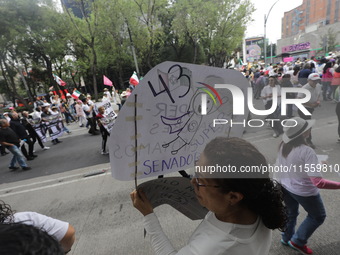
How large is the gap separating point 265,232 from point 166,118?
0.76 metres

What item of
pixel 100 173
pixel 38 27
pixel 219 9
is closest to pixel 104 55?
pixel 38 27

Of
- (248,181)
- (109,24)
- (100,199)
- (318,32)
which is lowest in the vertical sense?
(100,199)

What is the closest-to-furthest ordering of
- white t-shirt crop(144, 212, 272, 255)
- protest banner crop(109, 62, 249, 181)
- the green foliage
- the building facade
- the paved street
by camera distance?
white t-shirt crop(144, 212, 272, 255) < protest banner crop(109, 62, 249, 181) < the paved street < the green foliage < the building facade

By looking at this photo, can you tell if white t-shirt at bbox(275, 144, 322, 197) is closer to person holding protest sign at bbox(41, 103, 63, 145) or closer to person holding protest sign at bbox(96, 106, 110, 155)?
person holding protest sign at bbox(96, 106, 110, 155)

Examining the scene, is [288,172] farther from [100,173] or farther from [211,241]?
[100,173]

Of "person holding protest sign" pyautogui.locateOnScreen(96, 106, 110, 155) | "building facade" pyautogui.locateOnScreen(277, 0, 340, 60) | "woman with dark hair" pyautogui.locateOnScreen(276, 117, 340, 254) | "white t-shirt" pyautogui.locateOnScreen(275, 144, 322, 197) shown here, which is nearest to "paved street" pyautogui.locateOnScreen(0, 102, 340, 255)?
"woman with dark hair" pyautogui.locateOnScreen(276, 117, 340, 254)

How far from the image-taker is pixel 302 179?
2.04 metres

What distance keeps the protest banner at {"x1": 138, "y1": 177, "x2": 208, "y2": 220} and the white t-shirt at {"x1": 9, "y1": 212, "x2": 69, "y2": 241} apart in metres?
0.67

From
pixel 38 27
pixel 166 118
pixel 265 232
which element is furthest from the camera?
pixel 38 27

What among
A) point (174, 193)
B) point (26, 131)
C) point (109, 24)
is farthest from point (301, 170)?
point (109, 24)

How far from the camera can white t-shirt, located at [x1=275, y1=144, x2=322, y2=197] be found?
1.94 m

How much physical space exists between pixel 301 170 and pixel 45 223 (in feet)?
7.08

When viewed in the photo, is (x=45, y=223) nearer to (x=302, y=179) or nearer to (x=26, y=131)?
(x=302, y=179)

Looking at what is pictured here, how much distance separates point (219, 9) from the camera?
67.1 ft
